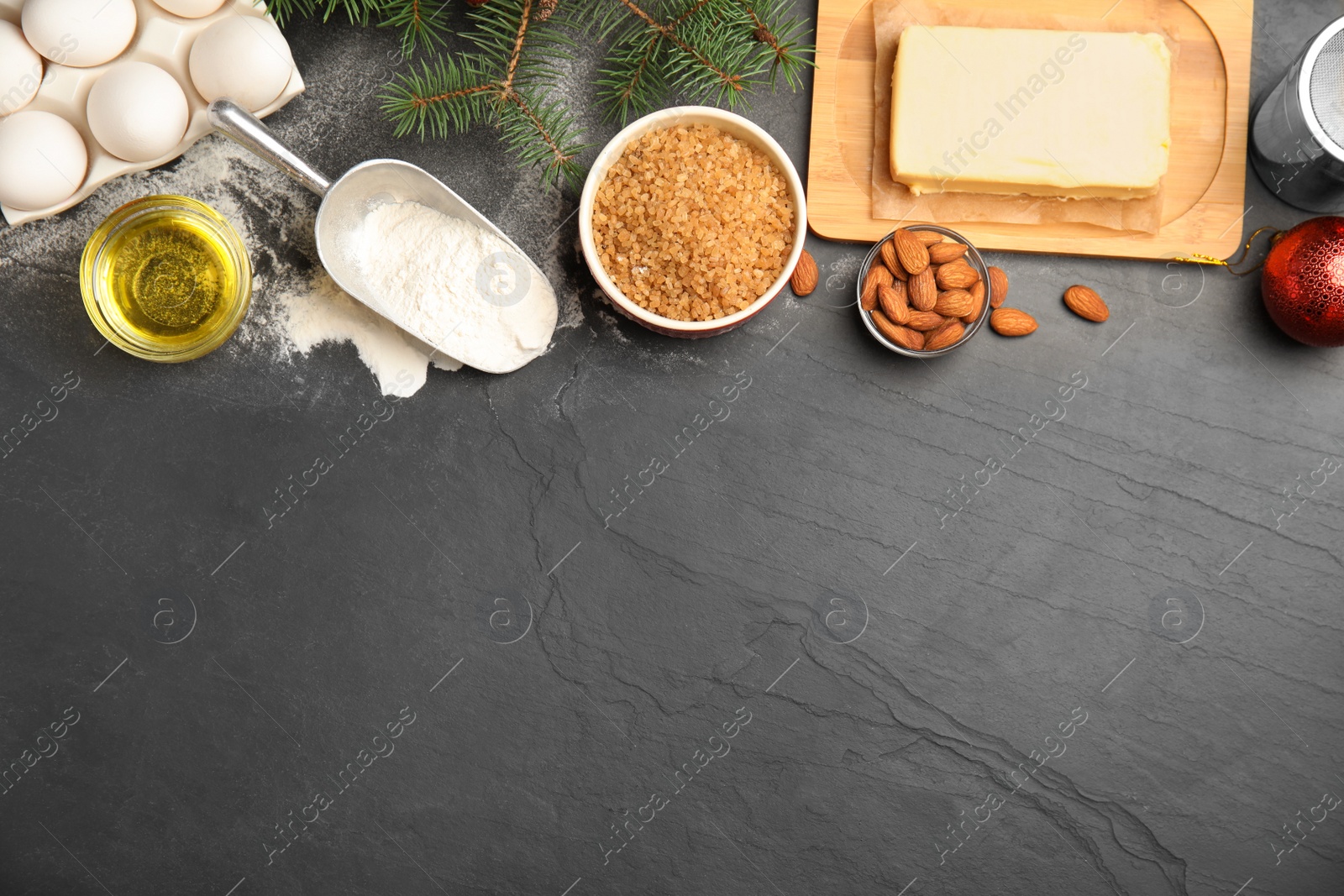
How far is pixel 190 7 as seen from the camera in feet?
3.10

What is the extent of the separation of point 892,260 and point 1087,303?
0.26m

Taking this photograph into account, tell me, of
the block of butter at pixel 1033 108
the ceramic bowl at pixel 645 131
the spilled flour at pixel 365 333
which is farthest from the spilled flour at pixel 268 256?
the block of butter at pixel 1033 108

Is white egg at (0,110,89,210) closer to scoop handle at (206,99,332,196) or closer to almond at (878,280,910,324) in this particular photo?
scoop handle at (206,99,332,196)

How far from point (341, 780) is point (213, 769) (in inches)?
6.9

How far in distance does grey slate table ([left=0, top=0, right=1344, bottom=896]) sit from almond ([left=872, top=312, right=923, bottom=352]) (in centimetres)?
5

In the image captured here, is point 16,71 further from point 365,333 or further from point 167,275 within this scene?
point 365,333

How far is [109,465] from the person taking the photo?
1058 mm

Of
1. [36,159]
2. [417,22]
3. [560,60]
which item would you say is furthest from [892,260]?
[36,159]

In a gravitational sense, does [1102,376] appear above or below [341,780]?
above

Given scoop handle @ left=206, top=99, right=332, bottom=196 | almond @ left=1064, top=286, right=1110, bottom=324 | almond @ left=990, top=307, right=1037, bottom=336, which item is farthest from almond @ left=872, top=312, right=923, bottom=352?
scoop handle @ left=206, top=99, right=332, bottom=196

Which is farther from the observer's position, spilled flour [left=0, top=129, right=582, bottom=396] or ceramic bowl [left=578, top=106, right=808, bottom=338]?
spilled flour [left=0, top=129, right=582, bottom=396]

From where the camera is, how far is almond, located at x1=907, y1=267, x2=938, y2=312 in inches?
38.3

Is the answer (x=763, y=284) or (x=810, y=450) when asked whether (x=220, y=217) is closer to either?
(x=763, y=284)

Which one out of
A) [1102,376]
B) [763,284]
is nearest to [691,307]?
[763,284]
